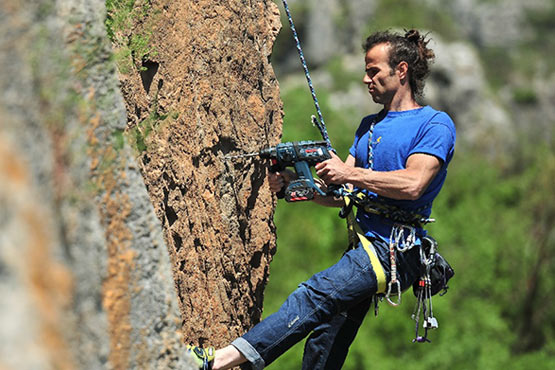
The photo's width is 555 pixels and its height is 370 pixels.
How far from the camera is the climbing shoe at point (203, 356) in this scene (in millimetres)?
3287

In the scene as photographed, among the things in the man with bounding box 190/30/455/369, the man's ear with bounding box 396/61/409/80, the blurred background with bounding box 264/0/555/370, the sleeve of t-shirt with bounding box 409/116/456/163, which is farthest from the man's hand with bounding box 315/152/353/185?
the blurred background with bounding box 264/0/555/370

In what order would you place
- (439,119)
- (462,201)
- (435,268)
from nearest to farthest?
(439,119) < (435,268) < (462,201)

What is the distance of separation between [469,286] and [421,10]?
18.0 metres

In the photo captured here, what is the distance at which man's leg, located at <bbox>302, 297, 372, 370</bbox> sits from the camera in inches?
150

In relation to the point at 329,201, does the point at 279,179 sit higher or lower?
higher

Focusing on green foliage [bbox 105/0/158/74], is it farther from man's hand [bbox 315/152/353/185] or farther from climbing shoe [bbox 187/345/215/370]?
climbing shoe [bbox 187/345/215/370]

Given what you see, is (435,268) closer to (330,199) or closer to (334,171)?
(330,199)

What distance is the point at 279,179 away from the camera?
4.03 m

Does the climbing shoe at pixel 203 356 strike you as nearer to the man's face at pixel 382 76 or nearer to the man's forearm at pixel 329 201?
the man's forearm at pixel 329 201

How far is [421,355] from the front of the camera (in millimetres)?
19391

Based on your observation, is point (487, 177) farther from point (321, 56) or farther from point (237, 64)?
point (237, 64)

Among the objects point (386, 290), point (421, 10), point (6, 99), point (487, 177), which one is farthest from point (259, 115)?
point (421, 10)

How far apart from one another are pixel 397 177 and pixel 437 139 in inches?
10.5

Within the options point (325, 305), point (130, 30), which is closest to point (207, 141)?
point (130, 30)
